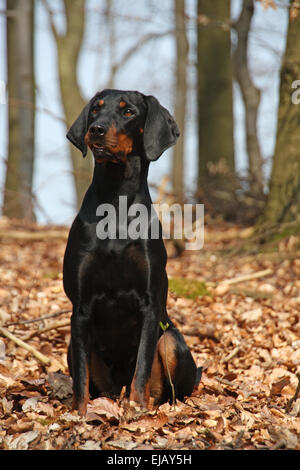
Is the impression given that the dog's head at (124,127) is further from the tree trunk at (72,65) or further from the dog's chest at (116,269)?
the tree trunk at (72,65)

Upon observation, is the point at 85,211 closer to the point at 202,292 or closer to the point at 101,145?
the point at 101,145

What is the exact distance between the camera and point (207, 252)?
→ 8.37m

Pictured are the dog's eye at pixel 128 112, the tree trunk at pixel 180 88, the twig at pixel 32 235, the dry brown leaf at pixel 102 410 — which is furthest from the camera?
the tree trunk at pixel 180 88

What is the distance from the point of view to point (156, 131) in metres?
3.83

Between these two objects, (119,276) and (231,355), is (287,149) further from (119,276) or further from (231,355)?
(119,276)

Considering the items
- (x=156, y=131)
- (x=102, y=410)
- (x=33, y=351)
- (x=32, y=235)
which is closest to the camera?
(x=102, y=410)

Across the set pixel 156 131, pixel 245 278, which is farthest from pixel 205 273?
pixel 156 131

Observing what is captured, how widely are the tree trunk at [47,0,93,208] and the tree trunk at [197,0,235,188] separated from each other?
282 cm

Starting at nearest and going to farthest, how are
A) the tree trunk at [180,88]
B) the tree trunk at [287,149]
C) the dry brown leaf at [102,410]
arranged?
1. the dry brown leaf at [102,410]
2. the tree trunk at [287,149]
3. the tree trunk at [180,88]

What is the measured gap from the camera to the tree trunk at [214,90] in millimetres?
12109

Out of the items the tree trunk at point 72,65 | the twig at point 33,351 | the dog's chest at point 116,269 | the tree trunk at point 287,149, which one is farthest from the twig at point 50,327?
the tree trunk at point 72,65

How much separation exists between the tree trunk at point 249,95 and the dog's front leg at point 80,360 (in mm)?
7163

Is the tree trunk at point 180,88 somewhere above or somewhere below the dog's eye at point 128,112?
above

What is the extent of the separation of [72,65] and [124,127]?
10554mm
